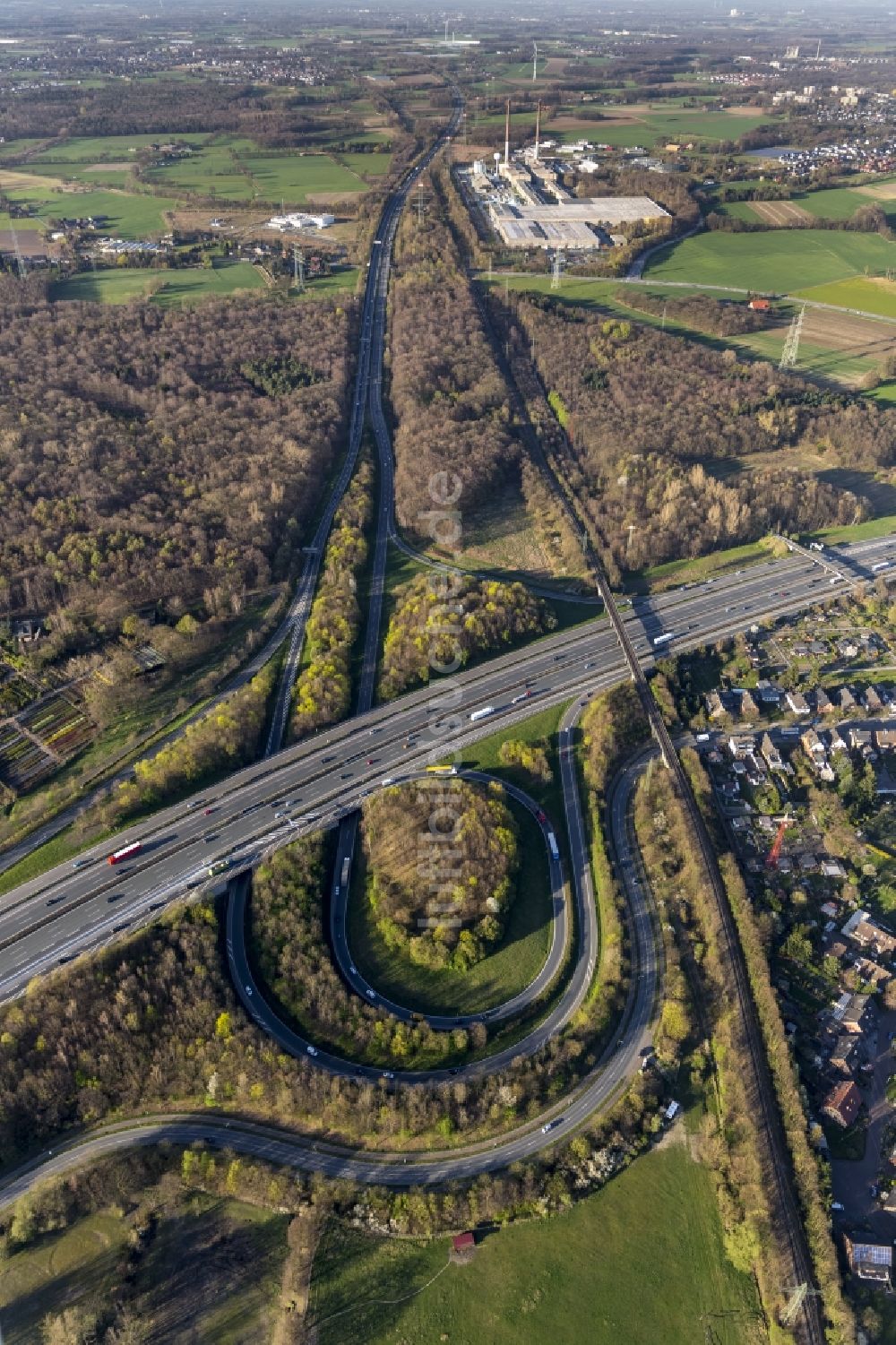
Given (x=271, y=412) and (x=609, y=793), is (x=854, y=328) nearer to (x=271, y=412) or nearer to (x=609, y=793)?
(x=271, y=412)

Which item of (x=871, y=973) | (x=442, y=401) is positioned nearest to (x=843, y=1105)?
(x=871, y=973)

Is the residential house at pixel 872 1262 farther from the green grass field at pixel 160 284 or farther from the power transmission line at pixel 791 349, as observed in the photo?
the green grass field at pixel 160 284

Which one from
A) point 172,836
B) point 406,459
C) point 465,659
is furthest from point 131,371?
point 172,836

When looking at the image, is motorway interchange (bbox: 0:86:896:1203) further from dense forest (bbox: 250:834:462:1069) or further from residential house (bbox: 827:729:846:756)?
residential house (bbox: 827:729:846:756)

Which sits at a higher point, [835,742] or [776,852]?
[835,742]

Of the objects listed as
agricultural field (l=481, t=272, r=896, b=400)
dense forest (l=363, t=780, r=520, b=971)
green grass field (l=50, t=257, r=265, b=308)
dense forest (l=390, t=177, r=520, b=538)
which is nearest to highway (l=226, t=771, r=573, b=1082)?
dense forest (l=363, t=780, r=520, b=971)

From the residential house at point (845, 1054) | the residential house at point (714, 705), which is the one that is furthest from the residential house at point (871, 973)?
the residential house at point (714, 705)

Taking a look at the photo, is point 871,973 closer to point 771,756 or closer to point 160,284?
point 771,756
